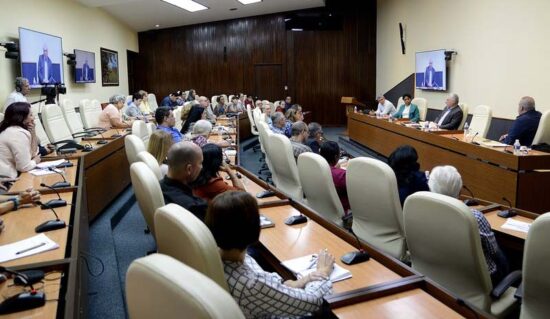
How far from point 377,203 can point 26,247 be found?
6.30ft

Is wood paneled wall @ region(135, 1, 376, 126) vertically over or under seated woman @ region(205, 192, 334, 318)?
over

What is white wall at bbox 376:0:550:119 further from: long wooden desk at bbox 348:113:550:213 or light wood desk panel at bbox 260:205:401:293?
light wood desk panel at bbox 260:205:401:293

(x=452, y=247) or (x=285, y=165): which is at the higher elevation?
(x=285, y=165)

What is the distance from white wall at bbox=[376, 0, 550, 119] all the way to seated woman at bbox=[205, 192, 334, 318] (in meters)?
6.54

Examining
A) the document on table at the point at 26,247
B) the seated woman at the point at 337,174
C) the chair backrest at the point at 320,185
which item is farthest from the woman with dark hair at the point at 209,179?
the seated woman at the point at 337,174

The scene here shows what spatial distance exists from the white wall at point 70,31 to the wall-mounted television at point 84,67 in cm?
13

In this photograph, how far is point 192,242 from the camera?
1326mm

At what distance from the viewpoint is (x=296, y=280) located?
1788mm

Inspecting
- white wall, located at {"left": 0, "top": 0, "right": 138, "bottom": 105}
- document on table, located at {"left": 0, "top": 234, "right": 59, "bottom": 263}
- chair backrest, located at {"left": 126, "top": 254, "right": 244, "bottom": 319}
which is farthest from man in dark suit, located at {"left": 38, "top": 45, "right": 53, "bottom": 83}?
chair backrest, located at {"left": 126, "top": 254, "right": 244, "bottom": 319}

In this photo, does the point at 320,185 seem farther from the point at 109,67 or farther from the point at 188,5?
the point at 109,67

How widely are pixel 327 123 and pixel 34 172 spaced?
38.7 ft

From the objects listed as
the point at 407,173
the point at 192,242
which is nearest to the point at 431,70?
the point at 407,173

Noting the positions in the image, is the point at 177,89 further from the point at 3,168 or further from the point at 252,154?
the point at 3,168

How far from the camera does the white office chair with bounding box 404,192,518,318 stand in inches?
79.1
